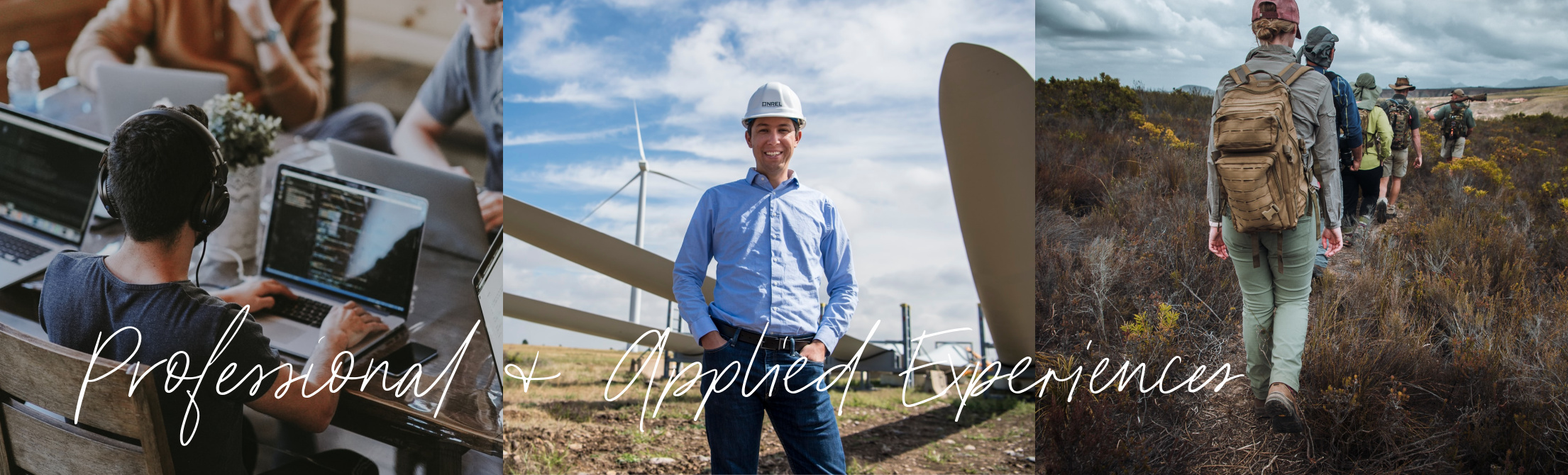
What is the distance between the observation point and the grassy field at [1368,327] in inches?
109

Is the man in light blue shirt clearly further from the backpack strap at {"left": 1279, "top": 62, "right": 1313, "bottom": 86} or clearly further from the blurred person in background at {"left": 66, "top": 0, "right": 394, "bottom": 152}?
the blurred person in background at {"left": 66, "top": 0, "right": 394, "bottom": 152}

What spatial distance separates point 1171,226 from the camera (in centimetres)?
321

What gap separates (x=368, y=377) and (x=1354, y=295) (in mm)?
3973

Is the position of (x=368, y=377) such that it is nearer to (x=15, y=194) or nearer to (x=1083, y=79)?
(x=15, y=194)

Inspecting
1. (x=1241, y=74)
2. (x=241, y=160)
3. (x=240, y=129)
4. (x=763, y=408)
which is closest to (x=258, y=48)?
(x=240, y=129)

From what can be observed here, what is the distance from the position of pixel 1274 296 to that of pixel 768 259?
2069mm

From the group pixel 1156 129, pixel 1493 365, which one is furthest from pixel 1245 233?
pixel 1493 365

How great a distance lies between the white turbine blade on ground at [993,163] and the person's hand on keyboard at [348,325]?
2.72 meters

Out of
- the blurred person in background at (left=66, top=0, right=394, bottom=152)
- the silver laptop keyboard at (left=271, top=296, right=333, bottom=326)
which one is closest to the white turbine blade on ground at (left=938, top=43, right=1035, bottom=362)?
the blurred person in background at (left=66, top=0, right=394, bottom=152)

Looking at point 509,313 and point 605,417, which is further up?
point 509,313

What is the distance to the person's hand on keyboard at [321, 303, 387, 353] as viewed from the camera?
10.9ft

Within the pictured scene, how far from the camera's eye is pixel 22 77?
3.16 metres

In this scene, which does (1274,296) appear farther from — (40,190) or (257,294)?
(40,190)

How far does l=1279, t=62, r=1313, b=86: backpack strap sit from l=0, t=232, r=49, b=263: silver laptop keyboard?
4.91 meters
